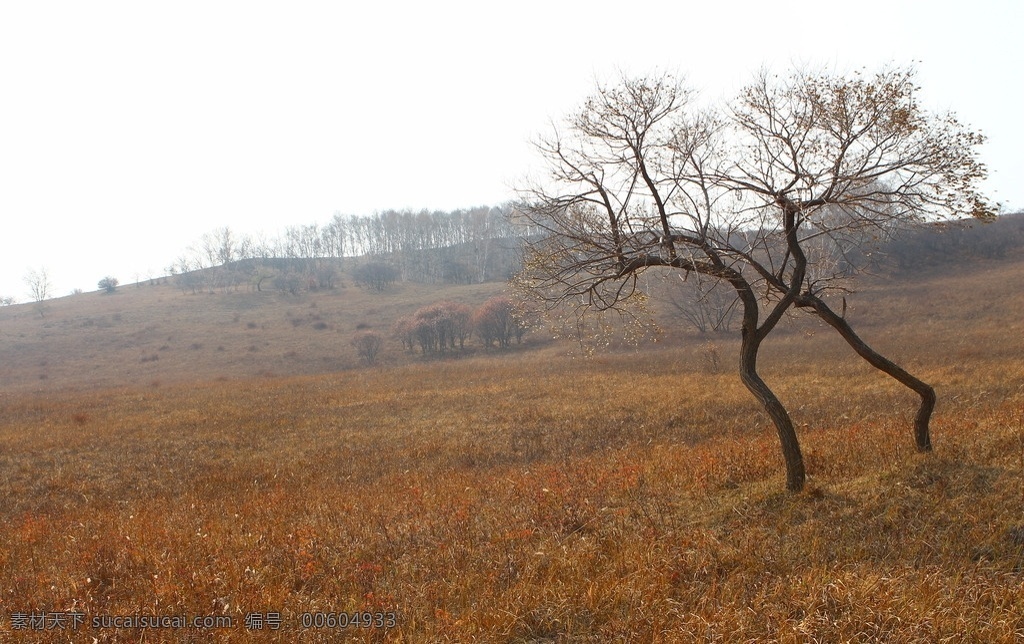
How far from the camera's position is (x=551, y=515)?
7617 millimetres

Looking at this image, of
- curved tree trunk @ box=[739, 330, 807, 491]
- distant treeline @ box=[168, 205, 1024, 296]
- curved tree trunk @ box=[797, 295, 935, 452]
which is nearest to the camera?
curved tree trunk @ box=[739, 330, 807, 491]

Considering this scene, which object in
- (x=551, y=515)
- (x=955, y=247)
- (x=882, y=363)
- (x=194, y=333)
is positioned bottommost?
(x=551, y=515)

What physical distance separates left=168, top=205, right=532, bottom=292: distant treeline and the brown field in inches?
3161

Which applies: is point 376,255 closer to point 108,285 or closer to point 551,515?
point 108,285

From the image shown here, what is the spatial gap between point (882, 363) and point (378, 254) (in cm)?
13085

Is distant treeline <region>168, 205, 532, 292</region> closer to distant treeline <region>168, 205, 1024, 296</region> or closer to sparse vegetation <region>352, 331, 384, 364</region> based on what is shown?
distant treeline <region>168, 205, 1024, 296</region>

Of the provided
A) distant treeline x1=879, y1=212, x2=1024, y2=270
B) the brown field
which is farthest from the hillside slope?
distant treeline x1=879, y1=212, x2=1024, y2=270

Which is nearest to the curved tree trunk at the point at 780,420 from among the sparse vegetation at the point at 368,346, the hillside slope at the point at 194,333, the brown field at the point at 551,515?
the brown field at the point at 551,515

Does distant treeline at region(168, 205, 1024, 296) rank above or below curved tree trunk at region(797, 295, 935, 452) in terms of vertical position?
above

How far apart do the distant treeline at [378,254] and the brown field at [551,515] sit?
8028cm

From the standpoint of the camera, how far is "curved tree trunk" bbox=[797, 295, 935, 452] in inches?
305

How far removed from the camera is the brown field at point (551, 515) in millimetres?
4852

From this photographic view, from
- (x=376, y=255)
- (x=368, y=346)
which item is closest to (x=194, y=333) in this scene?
(x=368, y=346)

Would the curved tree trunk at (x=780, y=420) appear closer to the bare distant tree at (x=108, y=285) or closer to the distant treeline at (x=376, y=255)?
the distant treeline at (x=376, y=255)
